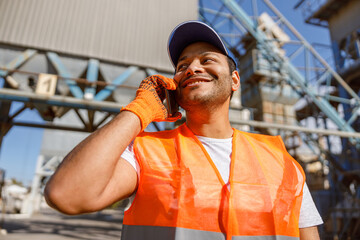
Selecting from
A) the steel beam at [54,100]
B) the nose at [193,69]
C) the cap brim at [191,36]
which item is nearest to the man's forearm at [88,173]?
the nose at [193,69]

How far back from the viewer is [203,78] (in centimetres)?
181

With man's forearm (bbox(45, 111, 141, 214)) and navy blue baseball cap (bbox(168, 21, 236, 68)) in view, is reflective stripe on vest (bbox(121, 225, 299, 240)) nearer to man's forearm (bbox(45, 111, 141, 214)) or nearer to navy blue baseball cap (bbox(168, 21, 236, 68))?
man's forearm (bbox(45, 111, 141, 214))

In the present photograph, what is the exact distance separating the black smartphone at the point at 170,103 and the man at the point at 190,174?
3 centimetres

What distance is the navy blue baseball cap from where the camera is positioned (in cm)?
199

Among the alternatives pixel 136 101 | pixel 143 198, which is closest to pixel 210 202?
pixel 143 198

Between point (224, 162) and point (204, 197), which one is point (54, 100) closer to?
point (224, 162)

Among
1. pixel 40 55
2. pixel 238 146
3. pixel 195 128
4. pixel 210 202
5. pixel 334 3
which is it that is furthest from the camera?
pixel 334 3

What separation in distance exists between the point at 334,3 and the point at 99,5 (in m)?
15.3

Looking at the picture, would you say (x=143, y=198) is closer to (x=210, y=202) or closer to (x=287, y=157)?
(x=210, y=202)

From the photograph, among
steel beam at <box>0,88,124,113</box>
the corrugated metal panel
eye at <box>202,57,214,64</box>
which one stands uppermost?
the corrugated metal panel

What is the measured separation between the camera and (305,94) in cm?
1152

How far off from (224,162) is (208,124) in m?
0.38

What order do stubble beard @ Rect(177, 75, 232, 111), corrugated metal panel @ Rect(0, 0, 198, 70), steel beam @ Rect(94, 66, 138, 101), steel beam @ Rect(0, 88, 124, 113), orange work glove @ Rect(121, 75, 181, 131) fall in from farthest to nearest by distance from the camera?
corrugated metal panel @ Rect(0, 0, 198, 70), steel beam @ Rect(94, 66, 138, 101), steel beam @ Rect(0, 88, 124, 113), stubble beard @ Rect(177, 75, 232, 111), orange work glove @ Rect(121, 75, 181, 131)

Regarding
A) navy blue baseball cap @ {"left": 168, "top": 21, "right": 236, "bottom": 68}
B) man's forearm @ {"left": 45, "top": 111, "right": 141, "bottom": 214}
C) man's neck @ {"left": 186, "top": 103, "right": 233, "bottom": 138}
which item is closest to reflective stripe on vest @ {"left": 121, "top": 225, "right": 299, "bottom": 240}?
man's forearm @ {"left": 45, "top": 111, "right": 141, "bottom": 214}
